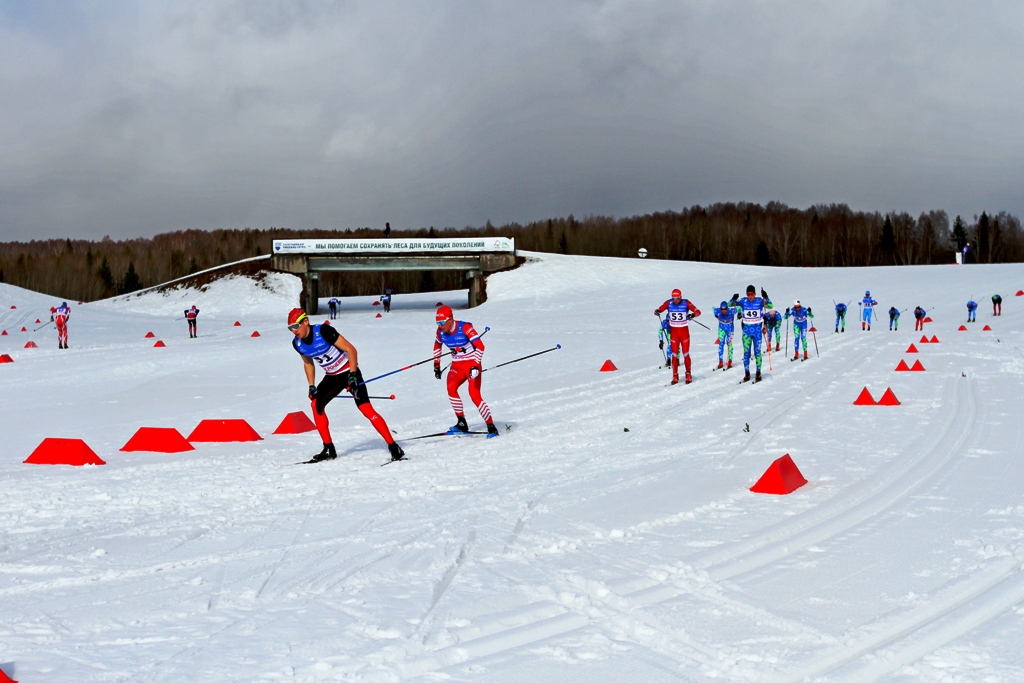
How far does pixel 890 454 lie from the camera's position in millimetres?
9273

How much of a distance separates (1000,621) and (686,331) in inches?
562

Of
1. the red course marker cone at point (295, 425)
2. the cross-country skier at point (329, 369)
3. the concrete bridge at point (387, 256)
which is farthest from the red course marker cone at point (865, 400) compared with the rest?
the concrete bridge at point (387, 256)

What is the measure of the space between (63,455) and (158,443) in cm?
139

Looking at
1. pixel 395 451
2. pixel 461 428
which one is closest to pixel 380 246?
pixel 461 428

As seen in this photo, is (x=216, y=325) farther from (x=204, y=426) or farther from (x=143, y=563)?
(x=143, y=563)

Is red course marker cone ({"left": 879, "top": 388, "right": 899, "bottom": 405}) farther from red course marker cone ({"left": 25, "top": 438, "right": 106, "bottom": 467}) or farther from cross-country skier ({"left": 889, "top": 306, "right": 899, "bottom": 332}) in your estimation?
cross-country skier ({"left": 889, "top": 306, "right": 899, "bottom": 332})

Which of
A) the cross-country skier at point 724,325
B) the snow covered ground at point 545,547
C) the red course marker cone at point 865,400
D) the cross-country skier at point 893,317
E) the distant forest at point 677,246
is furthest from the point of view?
the distant forest at point 677,246

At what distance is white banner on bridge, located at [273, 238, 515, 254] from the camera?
54.7 m

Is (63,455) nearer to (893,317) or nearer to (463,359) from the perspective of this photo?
(463,359)

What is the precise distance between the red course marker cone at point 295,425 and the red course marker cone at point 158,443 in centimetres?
190

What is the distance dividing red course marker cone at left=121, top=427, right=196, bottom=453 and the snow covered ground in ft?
1.11

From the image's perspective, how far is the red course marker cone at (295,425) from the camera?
43.3ft

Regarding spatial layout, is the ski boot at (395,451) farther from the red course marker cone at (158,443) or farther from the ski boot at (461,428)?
the red course marker cone at (158,443)

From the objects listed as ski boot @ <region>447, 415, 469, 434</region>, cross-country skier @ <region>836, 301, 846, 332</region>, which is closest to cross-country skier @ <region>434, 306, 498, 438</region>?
ski boot @ <region>447, 415, 469, 434</region>
